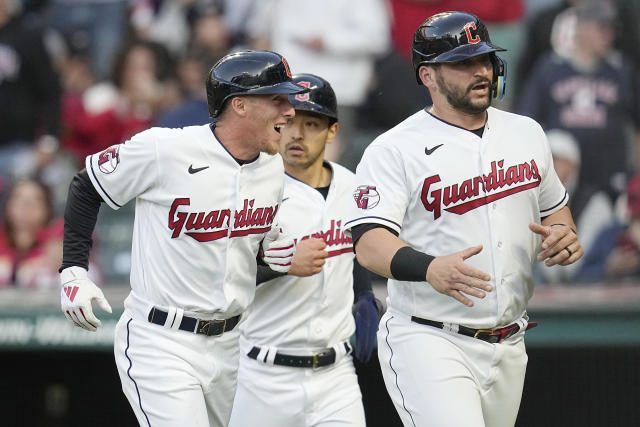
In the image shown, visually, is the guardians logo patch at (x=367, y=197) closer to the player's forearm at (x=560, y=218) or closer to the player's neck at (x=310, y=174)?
the player's forearm at (x=560, y=218)

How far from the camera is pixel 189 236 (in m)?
4.16

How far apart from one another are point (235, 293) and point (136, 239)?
0.44 m

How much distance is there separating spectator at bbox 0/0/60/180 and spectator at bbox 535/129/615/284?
388 centimetres

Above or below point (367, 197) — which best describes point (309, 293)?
below

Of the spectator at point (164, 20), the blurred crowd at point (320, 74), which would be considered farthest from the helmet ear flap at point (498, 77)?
the spectator at point (164, 20)

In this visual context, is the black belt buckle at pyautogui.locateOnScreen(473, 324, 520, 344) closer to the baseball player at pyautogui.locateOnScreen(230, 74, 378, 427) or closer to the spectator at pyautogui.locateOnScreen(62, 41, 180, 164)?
the baseball player at pyautogui.locateOnScreen(230, 74, 378, 427)

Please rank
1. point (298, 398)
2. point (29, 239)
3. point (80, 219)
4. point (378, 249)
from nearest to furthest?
point (378, 249), point (80, 219), point (298, 398), point (29, 239)

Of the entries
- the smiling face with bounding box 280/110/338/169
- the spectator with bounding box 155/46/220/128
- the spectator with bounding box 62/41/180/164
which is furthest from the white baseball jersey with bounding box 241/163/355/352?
the spectator with bounding box 62/41/180/164

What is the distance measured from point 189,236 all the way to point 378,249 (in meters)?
0.74

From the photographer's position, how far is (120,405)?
715 cm

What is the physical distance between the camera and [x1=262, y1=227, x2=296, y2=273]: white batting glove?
14.4 ft

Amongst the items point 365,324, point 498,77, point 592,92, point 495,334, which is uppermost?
point 498,77

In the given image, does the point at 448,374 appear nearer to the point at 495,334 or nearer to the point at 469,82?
the point at 495,334

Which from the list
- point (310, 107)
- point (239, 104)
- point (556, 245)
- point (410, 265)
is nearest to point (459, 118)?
point (556, 245)
